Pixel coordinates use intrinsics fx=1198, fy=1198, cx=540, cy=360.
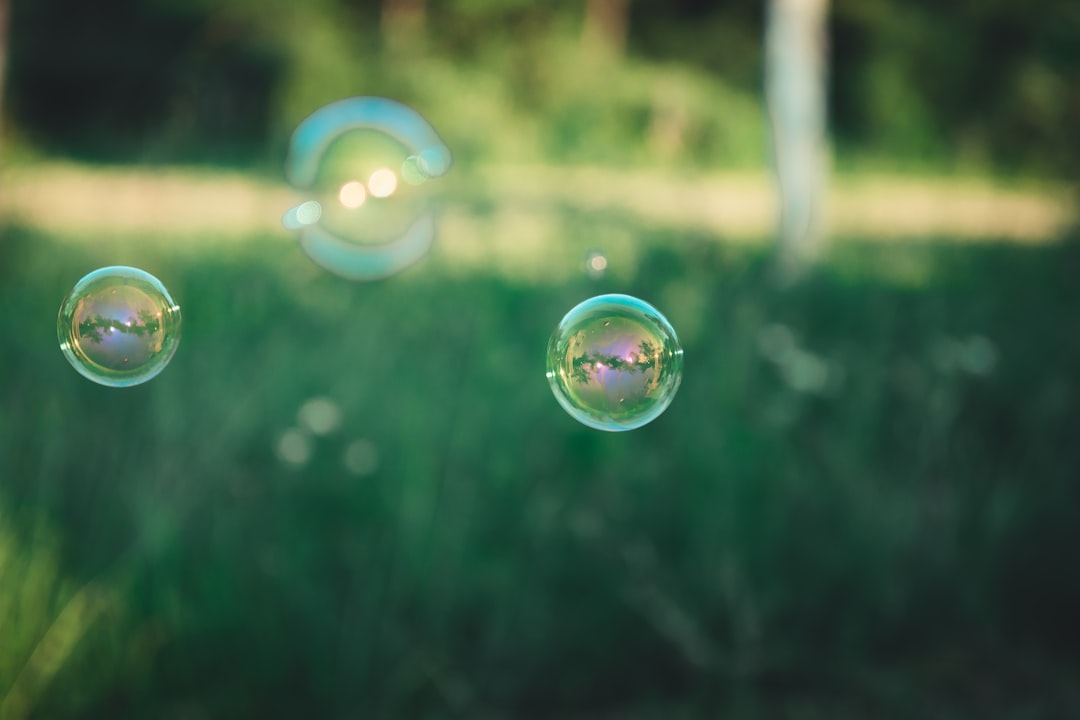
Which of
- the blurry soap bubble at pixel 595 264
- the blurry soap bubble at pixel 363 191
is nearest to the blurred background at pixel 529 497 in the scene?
the blurry soap bubble at pixel 595 264

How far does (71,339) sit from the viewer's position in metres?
2.25

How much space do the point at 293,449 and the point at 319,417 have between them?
0.59ft

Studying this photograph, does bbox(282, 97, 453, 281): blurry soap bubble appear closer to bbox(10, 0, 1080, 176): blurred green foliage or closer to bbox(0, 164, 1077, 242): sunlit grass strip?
bbox(0, 164, 1077, 242): sunlit grass strip

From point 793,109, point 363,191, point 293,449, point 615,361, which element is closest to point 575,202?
point 793,109

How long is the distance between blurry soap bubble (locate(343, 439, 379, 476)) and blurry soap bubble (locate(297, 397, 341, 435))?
0.08 meters

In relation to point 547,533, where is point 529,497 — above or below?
above

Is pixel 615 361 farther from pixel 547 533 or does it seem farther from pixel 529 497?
pixel 529 497

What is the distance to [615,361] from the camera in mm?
2133

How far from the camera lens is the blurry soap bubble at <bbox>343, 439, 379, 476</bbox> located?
3.03 m

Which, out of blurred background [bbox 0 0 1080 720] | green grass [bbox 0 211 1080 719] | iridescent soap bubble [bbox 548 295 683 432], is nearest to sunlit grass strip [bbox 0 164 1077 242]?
blurred background [bbox 0 0 1080 720]

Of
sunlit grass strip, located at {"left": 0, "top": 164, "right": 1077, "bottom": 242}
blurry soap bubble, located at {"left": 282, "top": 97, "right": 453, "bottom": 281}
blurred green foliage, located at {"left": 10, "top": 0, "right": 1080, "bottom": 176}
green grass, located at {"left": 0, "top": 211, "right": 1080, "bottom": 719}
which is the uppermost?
blurred green foliage, located at {"left": 10, "top": 0, "right": 1080, "bottom": 176}

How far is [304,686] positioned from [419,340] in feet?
5.35

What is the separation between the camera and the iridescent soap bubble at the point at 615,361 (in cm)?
214

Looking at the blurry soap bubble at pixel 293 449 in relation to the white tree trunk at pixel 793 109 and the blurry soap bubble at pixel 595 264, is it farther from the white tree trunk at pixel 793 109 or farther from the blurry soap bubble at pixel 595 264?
the white tree trunk at pixel 793 109
